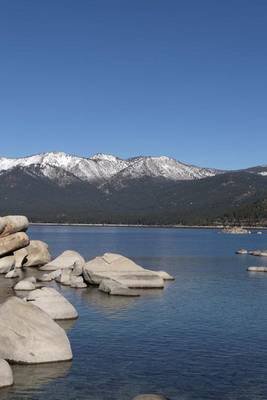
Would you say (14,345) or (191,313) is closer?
(14,345)

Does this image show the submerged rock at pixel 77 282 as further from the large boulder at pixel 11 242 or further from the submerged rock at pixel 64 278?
the large boulder at pixel 11 242

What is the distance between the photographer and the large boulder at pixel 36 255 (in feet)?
295

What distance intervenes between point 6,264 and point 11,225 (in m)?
5.17

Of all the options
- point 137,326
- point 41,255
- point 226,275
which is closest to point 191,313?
point 137,326

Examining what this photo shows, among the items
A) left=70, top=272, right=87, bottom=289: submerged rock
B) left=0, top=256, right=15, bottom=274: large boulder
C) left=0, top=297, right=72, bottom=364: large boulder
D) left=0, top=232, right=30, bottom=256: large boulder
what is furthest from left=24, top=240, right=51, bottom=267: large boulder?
left=0, top=297, right=72, bottom=364: large boulder

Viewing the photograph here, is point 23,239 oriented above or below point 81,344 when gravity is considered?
above

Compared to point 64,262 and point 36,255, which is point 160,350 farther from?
point 36,255

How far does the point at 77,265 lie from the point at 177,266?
91.1 ft

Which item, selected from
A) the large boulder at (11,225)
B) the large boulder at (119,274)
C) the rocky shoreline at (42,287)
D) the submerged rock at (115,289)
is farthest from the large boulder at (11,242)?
the submerged rock at (115,289)

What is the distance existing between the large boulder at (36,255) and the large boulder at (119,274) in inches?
965

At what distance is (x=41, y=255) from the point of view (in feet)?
298

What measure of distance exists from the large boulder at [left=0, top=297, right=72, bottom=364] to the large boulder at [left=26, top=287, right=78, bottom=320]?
9992 millimetres

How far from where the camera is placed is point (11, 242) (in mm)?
80125

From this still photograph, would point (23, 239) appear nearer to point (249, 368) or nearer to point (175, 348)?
point (175, 348)
